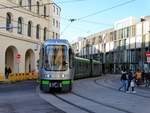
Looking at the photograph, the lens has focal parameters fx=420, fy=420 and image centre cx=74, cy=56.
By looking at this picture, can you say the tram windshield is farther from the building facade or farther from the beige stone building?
the building facade

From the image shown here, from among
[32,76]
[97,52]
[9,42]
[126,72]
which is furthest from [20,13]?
[97,52]

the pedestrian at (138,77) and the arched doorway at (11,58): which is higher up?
the arched doorway at (11,58)

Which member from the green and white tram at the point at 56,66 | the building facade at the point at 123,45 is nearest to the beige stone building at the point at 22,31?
the green and white tram at the point at 56,66

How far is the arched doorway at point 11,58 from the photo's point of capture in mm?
55844

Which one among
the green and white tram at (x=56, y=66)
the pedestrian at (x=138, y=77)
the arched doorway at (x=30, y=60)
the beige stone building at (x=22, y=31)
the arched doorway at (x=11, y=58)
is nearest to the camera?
the green and white tram at (x=56, y=66)

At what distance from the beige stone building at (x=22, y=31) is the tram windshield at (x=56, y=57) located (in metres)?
21.4

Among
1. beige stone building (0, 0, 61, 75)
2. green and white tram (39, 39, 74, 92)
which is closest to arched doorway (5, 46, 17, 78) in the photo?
beige stone building (0, 0, 61, 75)

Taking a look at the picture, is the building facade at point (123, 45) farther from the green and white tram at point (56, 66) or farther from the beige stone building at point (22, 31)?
the green and white tram at point (56, 66)

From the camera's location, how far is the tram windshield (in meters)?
27.3

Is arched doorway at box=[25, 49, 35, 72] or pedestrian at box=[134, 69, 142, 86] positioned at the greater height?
arched doorway at box=[25, 49, 35, 72]

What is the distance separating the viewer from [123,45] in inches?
4412

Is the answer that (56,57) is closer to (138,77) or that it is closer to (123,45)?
(138,77)

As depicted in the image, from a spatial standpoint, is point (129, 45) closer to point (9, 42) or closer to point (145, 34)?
point (145, 34)

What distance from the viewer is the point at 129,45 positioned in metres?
108
